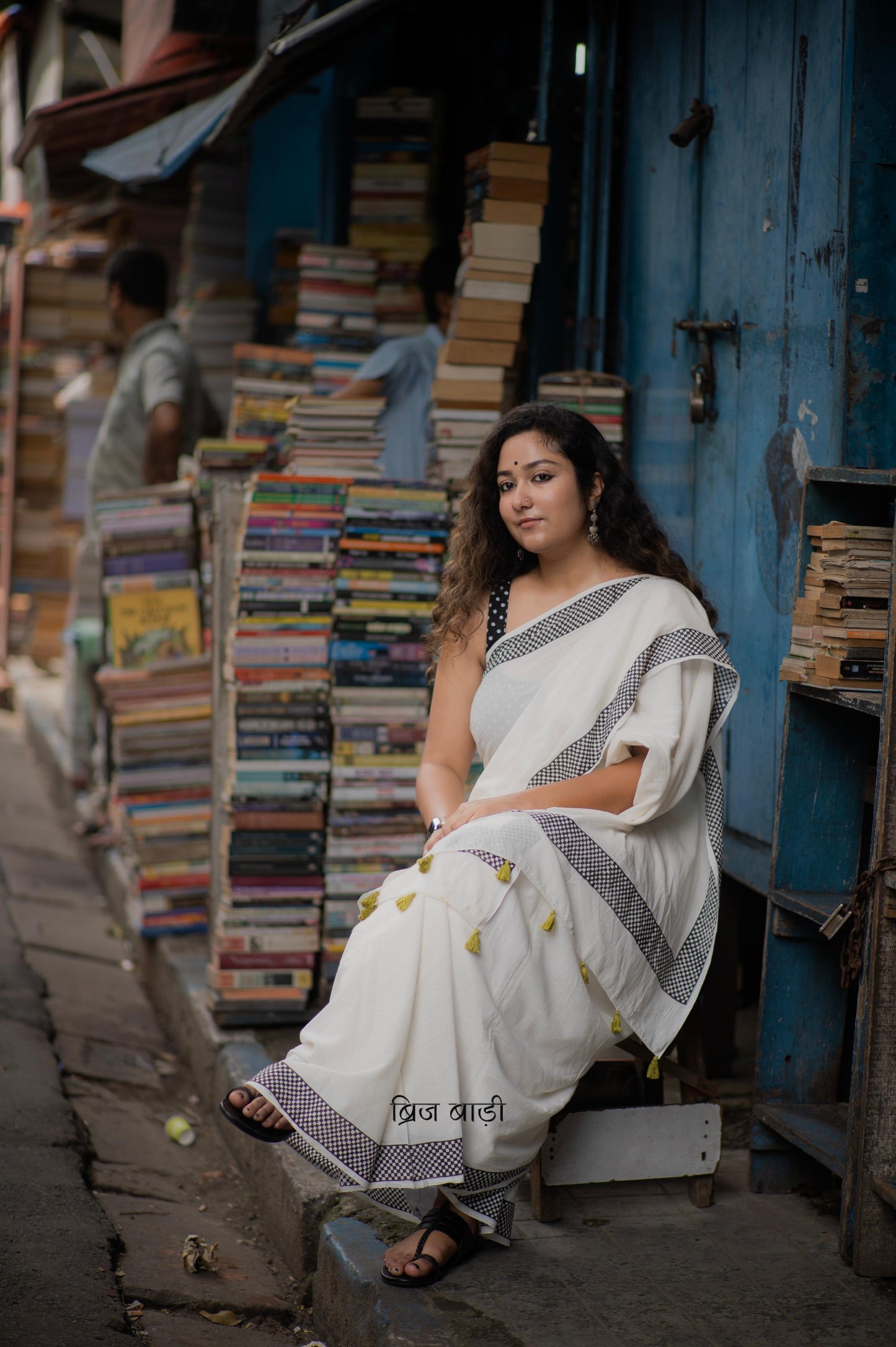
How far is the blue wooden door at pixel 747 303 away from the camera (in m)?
3.21

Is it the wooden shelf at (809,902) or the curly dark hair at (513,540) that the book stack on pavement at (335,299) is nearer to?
the curly dark hair at (513,540)

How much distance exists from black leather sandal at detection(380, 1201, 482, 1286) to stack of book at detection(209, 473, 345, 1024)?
1.36 meters

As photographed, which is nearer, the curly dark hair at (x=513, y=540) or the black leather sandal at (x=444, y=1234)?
the black leather sandal at (x=444, y=1234)

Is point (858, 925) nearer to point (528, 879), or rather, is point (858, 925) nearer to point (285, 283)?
point (528, 879)

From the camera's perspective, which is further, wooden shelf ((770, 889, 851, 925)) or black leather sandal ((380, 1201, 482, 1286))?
wooden shelf ((770, 889, 851, 925))

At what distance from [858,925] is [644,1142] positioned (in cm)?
69

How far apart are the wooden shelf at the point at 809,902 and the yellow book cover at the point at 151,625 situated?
274 cm

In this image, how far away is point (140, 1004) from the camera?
4.95 meters

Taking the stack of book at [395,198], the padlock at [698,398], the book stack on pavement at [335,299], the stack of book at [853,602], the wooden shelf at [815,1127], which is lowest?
the wooden shelf at [815,1127]

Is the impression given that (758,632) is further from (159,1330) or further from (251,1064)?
(159,1330)

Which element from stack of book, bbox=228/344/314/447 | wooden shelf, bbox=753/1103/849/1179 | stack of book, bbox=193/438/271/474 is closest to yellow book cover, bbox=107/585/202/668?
stack of book, bbox=193/438/271/474

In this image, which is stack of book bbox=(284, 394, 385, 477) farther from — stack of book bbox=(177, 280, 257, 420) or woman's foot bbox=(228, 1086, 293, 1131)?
stack of book bbox=(177, 280, 257, 420)

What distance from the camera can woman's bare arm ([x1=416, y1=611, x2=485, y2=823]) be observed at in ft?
9.97

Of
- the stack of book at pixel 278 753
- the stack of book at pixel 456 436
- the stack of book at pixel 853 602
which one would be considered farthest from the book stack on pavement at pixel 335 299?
the stack of book at pixel 853 602
